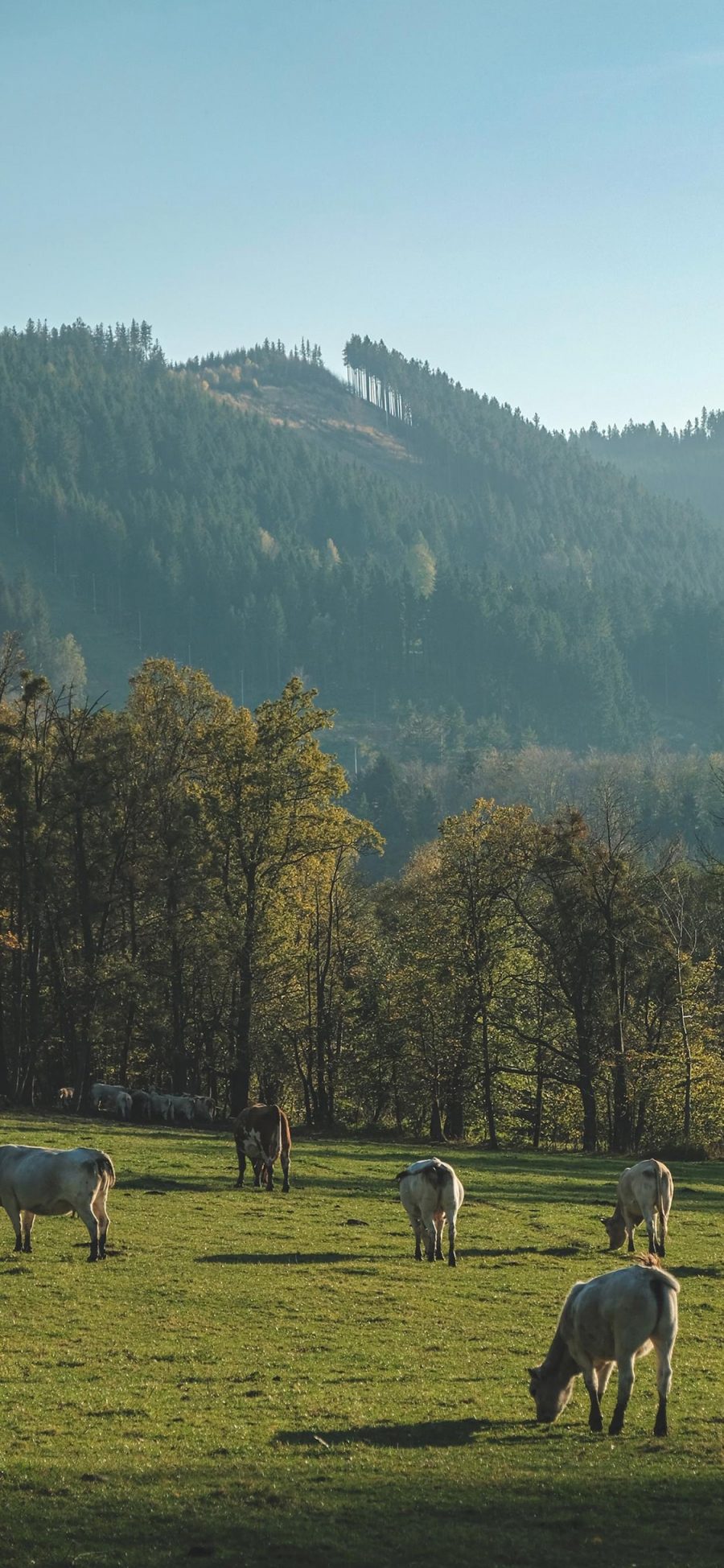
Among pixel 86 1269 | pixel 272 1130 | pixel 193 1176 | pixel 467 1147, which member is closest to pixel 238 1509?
pixel 86 1269

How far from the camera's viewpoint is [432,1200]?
25391 mm

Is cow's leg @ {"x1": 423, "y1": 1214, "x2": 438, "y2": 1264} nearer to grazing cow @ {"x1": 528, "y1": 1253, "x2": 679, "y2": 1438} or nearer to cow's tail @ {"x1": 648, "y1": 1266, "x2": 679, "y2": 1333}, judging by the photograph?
grazing cow @ {"x1": 528, "y1": 1253, "x2": 679, "y2": 1438}

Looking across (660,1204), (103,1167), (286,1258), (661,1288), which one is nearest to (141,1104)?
(286,1258)

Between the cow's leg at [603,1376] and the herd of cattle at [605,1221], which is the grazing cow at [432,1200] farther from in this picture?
the cow's leg at [603,1376]

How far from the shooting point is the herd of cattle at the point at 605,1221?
14062 mm

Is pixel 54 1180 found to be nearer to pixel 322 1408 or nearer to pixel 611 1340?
pixel 322 1408

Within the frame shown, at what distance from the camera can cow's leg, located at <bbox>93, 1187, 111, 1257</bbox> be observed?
75.0 ft

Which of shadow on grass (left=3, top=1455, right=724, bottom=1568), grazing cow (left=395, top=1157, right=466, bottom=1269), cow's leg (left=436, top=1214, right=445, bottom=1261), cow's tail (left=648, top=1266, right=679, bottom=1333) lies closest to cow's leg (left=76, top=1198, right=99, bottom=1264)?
grazing cow (left=395, top=1157, right=466, bottom=1269)

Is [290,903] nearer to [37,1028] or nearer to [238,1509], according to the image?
[37,1028]

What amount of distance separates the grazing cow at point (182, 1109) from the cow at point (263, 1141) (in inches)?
977

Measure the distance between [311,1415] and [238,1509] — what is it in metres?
3.28

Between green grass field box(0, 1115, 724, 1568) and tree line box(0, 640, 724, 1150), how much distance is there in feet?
103

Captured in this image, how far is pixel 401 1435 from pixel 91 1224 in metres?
9.76

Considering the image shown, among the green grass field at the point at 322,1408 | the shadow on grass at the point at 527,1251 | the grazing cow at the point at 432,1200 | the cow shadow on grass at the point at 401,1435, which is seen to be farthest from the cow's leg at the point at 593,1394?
the shadow on grass at the point at 527,1251
